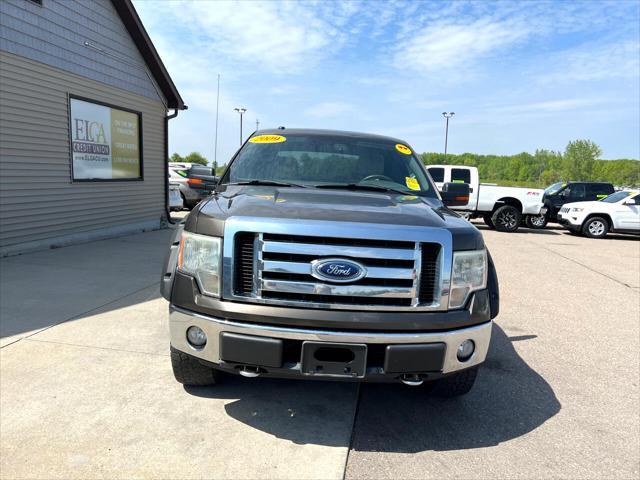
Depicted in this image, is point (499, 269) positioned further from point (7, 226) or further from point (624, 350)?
point (7, 226)

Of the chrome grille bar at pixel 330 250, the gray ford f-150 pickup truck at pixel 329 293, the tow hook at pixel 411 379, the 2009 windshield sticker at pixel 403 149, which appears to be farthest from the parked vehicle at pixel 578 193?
the chrome grille bar at pixel 330 250

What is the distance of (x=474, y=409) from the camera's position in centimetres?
296

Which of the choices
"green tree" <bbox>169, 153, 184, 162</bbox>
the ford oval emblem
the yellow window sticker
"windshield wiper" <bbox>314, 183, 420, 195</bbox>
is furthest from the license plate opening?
"green tree" <bbox>169, 153, 184, 162</bbox>

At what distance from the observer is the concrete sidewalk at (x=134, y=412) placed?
7.47 ft

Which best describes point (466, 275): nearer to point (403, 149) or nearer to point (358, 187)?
point (358, 187)

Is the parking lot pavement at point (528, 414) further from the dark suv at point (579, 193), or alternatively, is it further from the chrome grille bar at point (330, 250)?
the dark suv at point (579, 193)

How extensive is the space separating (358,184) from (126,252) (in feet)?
19.2

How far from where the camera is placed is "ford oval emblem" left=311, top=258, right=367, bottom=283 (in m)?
2.25

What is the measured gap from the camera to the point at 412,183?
3605 mm

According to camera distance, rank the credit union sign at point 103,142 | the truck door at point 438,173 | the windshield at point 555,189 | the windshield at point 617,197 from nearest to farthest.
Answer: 1. the credit union sign at point 103,142
2. the windshield at point 617,197
3. the truck door at point 438,173
4. the windshield at point 555,189

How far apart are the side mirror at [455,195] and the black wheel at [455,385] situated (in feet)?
4.69

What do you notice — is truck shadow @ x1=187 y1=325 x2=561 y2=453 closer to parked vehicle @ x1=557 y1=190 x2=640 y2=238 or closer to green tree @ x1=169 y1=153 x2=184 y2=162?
parked vehicle @ x1=557 y1=190 x2=640 y2=238

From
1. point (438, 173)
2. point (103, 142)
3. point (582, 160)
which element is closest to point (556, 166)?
point (582, 160)

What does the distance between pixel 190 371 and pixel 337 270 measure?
1.29 meters
